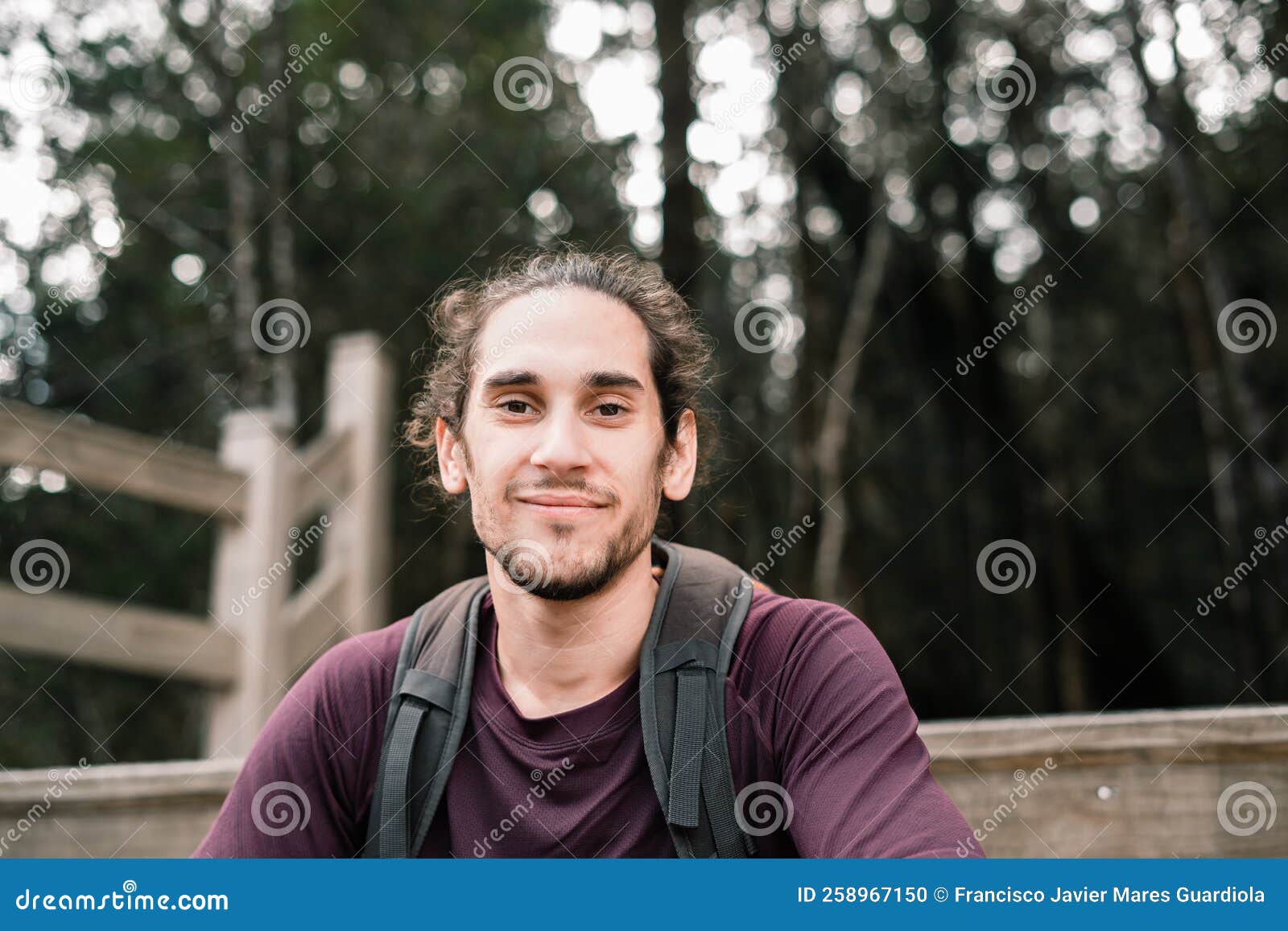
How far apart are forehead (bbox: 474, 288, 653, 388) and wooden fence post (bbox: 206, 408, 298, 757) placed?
1.81m

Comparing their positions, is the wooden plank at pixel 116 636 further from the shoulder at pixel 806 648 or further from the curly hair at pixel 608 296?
the shoulder at pixel 806 648

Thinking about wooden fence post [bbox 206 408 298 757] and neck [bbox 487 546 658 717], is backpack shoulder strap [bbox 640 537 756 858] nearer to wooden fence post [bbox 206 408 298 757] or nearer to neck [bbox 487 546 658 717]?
neck [bbox 487 546 658 717]

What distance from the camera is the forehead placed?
2.09 m

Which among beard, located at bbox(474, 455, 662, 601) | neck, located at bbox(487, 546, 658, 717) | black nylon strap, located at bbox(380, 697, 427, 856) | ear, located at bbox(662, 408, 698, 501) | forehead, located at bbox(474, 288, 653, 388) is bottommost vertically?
black nylon strap, located at bbox(380, 697, 427, 856)

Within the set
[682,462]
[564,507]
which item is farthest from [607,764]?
[682,462]

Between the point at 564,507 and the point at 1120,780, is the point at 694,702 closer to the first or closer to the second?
the point at 564,507

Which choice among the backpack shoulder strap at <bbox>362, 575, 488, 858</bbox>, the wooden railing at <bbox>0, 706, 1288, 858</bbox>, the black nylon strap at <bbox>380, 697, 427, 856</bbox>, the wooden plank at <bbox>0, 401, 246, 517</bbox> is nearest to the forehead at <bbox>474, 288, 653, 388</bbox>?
the backpack shoulder strap at <bbox>362, 575, 488, 858</bbox>

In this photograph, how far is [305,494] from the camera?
3992 millimetres

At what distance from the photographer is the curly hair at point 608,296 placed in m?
2.28

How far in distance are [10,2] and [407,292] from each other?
13.9ft

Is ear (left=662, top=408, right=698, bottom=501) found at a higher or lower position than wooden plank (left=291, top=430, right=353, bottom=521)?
lower

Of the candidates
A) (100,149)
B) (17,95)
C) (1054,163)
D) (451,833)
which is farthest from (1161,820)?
(1054,163)

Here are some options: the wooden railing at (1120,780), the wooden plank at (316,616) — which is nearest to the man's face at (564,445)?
the wooden railing at (1120,780)

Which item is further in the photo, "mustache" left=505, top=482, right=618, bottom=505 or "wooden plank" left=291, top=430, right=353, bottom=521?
"wooden plank" left=291, top=430, right=353, bottom=521
